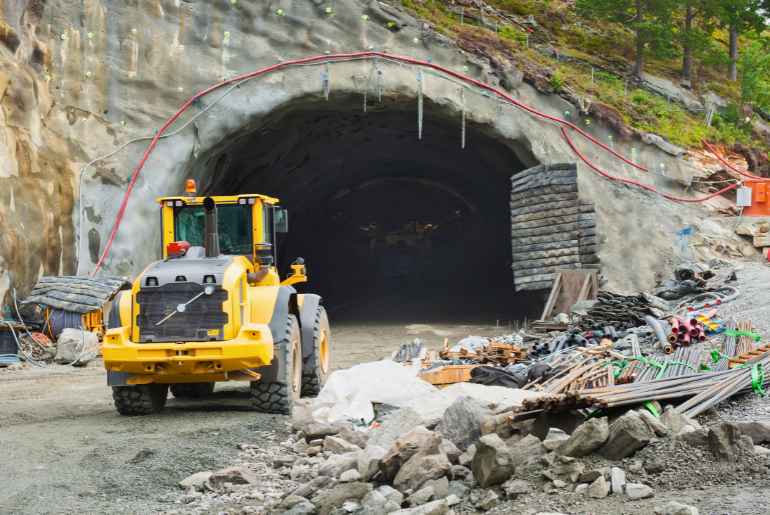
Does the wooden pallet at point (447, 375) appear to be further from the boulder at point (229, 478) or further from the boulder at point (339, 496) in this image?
the boulder at point (339, 496)

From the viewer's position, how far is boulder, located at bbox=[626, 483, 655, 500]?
5.81m

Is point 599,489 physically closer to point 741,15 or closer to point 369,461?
point 369,461

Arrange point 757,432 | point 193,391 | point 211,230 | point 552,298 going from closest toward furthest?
point 757,432 → point 211,230 → point 193,391 → point 552,298

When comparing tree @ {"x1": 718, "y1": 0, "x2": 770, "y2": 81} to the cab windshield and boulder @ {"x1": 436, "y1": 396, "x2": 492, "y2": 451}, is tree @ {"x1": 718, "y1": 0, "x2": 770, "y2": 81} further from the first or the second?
boulder @ {"x1": 436, "y1": 396, "x2": 492, "y2": 451}

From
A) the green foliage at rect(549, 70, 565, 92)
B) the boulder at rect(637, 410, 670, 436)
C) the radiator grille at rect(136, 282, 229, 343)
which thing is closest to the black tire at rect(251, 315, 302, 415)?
the radiator grille at rect(136, 282, 229, 343)

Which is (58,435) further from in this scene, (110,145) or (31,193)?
(110,145)

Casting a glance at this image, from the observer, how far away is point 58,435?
9258mm

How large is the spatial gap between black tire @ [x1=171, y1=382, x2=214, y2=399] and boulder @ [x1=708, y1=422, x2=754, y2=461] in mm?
7038

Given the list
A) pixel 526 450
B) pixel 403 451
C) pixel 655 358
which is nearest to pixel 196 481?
pixel 403 451

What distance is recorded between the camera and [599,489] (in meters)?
5.91

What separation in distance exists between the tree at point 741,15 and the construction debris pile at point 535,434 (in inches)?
654

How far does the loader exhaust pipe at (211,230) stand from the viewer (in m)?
10.5

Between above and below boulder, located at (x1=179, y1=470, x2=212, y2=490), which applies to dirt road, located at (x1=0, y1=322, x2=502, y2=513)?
above

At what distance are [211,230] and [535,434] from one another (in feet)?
15.0
